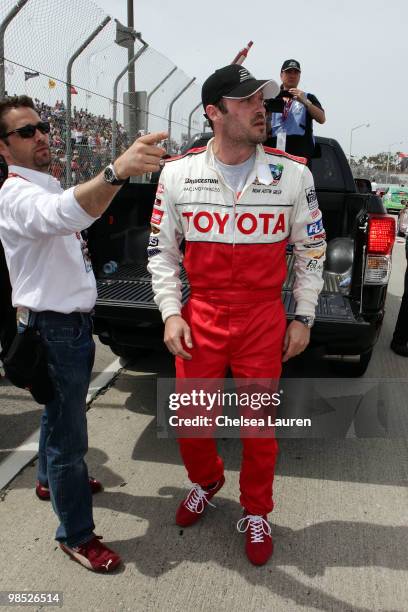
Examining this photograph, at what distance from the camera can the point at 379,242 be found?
10.8ft

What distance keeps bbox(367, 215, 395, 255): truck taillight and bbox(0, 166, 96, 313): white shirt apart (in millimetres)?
1873

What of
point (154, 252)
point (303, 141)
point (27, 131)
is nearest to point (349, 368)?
point (303, 141)

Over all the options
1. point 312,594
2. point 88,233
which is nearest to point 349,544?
point 312,594

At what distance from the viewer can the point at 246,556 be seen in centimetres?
232

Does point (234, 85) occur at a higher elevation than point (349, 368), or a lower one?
higher

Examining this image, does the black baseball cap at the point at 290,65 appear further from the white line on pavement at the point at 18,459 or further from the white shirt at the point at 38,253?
the white line on pavement at the point at 18,459

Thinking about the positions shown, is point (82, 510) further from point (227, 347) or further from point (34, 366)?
point (227, 347)

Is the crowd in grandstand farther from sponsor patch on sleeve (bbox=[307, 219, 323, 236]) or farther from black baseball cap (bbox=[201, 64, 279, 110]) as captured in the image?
sponsor patch on sleeve (bbox=[307, 219, 323, 236])

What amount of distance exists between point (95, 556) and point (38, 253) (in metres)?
1.26

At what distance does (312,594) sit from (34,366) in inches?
54.8

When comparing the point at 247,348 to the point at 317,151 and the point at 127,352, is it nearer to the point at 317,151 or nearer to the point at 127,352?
the point at 127,352

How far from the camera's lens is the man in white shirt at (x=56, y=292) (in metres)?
1.78

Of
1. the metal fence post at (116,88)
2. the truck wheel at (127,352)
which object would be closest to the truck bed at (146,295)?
the truck wheel at (127,352)

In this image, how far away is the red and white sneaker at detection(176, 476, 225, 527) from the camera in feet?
8.28
